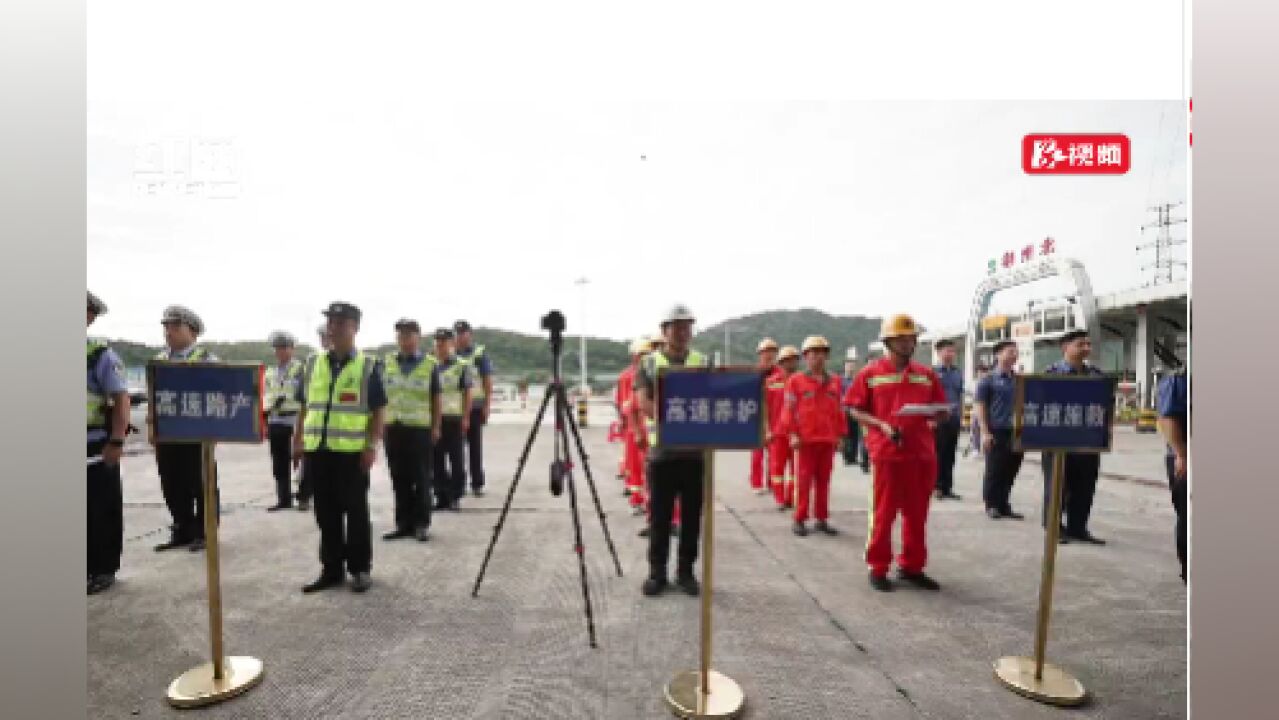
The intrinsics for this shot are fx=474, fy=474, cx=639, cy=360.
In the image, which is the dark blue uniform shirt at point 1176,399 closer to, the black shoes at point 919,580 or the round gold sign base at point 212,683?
the black shoes at point 919,580

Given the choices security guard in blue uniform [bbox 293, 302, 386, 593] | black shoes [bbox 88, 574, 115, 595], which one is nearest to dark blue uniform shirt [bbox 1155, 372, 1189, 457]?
security guard in blue uniform [bbox 293, 302, 386, 593]

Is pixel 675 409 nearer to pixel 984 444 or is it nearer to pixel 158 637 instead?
pixel 158 637

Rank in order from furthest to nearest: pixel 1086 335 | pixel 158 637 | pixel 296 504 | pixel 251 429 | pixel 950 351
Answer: pixel 950 351
pixel 296 504
pixel 1086 335
pixel 158 637
pixel 251 429

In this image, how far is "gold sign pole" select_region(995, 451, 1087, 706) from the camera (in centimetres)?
198

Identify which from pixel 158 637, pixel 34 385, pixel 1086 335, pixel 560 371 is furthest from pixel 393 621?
pixel 1086 335

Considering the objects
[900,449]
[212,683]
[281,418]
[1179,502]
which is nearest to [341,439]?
[212,683]

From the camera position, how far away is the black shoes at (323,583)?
2.80 metres

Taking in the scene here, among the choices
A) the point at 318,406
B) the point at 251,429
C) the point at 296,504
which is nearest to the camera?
the point at 251,429

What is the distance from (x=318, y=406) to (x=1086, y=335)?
5652mm

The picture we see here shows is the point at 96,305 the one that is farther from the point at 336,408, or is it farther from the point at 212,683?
the point at 212,683

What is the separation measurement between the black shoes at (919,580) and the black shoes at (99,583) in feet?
15.9

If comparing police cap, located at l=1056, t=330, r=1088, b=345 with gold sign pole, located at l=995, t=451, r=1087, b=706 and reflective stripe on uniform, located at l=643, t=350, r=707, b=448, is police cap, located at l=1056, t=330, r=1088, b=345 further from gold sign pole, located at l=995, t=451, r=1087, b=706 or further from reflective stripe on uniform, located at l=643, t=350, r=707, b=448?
reflective stripe on uniform, located at l=643, t=350, r=707, b=448

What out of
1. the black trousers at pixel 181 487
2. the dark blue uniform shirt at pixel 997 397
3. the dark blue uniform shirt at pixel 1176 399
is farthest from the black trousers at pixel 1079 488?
the black trousers at pixel 181 487

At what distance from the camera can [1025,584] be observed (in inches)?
119
